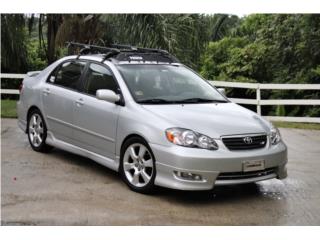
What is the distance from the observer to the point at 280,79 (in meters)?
17.4

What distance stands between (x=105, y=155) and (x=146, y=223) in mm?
1771

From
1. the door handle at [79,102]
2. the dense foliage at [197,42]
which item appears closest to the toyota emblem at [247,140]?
the door handle at [79,102]

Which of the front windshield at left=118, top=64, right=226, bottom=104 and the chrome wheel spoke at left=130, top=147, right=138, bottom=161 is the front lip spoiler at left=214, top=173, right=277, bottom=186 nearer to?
the chrome wheel spoke at left=130, top=147, right=138, bottom=161

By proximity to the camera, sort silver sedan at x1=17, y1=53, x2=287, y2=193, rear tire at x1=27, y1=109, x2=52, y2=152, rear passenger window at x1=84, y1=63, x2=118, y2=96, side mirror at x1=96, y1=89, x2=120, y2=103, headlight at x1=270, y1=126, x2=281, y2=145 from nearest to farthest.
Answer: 1. silver sedan at x1=17, y1=53, x2=287, y2=193
2. headlight at x1=270, y1=126, x2=281, y2=145
3. side mirror at x1=96, y1=89, x2=120, y2=103
4. rear passenger window at x1=84, y1=63, x2=118, y2=96
5. rear tire at x1=27, y1=109, x2=52, y2=152

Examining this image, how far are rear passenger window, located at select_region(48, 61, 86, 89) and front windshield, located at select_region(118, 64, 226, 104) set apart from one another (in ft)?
2.88

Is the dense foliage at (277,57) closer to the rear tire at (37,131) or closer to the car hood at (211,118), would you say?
the rear tire at (37,131)

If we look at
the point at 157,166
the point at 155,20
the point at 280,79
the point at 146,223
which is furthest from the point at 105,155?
the point at 280,79

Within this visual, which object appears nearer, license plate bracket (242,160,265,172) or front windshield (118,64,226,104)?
license plate bracket (242,160,265,172)

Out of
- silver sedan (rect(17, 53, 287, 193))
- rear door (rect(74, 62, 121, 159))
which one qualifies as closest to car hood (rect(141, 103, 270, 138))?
silver sedan (rect(17, 53, 287, 193))

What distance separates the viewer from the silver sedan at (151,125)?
580 cm

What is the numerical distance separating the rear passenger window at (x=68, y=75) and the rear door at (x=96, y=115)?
22 cm

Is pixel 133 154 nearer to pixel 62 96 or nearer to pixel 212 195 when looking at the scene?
pixel 212 195

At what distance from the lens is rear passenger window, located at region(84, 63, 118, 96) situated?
22.9 feet

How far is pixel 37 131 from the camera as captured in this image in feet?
27.1
